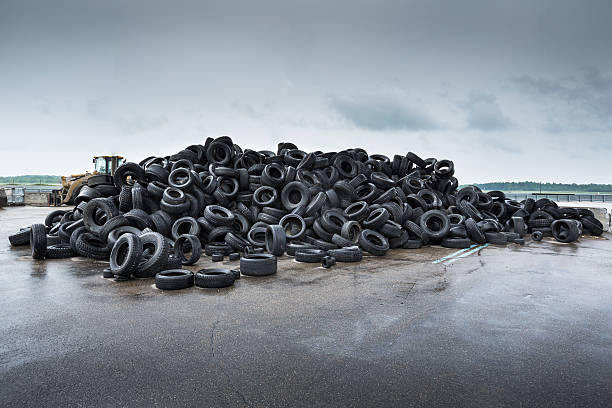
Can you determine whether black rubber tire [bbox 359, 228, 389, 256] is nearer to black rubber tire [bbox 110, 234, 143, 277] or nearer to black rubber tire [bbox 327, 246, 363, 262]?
black rubber tire [bbox 327, 246, 363, 262]

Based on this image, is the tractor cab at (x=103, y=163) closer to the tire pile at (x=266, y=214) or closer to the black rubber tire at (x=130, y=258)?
the tire pile at (x=266, y=214)

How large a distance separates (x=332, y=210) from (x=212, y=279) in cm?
574

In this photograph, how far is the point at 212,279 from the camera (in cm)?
572

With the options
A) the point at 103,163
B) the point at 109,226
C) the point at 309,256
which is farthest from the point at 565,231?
the point at 103,163

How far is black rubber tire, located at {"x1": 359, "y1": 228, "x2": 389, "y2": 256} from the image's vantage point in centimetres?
891

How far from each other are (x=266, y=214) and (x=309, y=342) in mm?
7050

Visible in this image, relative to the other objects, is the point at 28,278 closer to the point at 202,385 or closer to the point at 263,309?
the point at 263,309

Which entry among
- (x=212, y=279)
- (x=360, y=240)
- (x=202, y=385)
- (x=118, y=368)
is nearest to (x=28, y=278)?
(x=212, y=279)

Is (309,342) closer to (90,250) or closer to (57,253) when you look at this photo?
(90,250)

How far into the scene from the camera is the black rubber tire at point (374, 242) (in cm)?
891

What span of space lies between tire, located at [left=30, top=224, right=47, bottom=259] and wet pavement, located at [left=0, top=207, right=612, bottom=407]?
1.67 m

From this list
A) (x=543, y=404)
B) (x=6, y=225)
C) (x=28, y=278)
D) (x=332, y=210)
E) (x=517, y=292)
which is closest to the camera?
(x=543, y=404)

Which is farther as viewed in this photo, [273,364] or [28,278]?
[28,278]

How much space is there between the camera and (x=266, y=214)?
10508 mm
